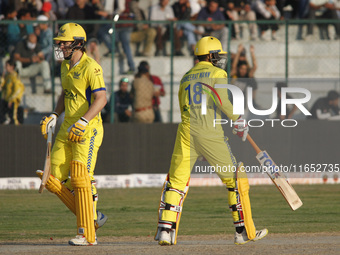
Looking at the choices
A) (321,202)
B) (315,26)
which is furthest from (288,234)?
(315,26)

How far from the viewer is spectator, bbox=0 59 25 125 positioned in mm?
15609

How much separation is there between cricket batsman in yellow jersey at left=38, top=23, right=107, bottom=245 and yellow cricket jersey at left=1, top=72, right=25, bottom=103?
7.01m

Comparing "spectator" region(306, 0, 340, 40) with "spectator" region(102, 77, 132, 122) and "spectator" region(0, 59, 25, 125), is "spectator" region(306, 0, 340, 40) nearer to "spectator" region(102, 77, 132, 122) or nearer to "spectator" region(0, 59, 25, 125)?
"spectator" region(102, 77, 132, 122)

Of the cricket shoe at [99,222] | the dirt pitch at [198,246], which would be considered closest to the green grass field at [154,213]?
the dirt pitch at [198,246]

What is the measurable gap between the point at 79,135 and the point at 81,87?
613mm

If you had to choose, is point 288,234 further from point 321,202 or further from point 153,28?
point 153,28

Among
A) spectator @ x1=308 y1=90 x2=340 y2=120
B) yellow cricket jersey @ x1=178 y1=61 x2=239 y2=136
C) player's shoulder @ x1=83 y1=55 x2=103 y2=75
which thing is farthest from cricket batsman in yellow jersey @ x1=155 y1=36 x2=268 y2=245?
spectator @ x1=308 y1=90 x2=340 y2=120

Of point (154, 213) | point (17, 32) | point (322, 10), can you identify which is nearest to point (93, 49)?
point (17, 32)

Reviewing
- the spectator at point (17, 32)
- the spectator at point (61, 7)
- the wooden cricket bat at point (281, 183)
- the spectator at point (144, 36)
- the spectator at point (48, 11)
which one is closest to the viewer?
the wooden cricket bat at point (281, 183)

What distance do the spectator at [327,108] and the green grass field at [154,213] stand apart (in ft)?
5.21

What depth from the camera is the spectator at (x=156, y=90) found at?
16516 mm

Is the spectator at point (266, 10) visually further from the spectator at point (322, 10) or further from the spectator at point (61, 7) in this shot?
the spectator at point (61, 7)

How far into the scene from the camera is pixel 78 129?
829 centimetres

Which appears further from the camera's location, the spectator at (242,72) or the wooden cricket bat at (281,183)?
the spectator at (242,72)
